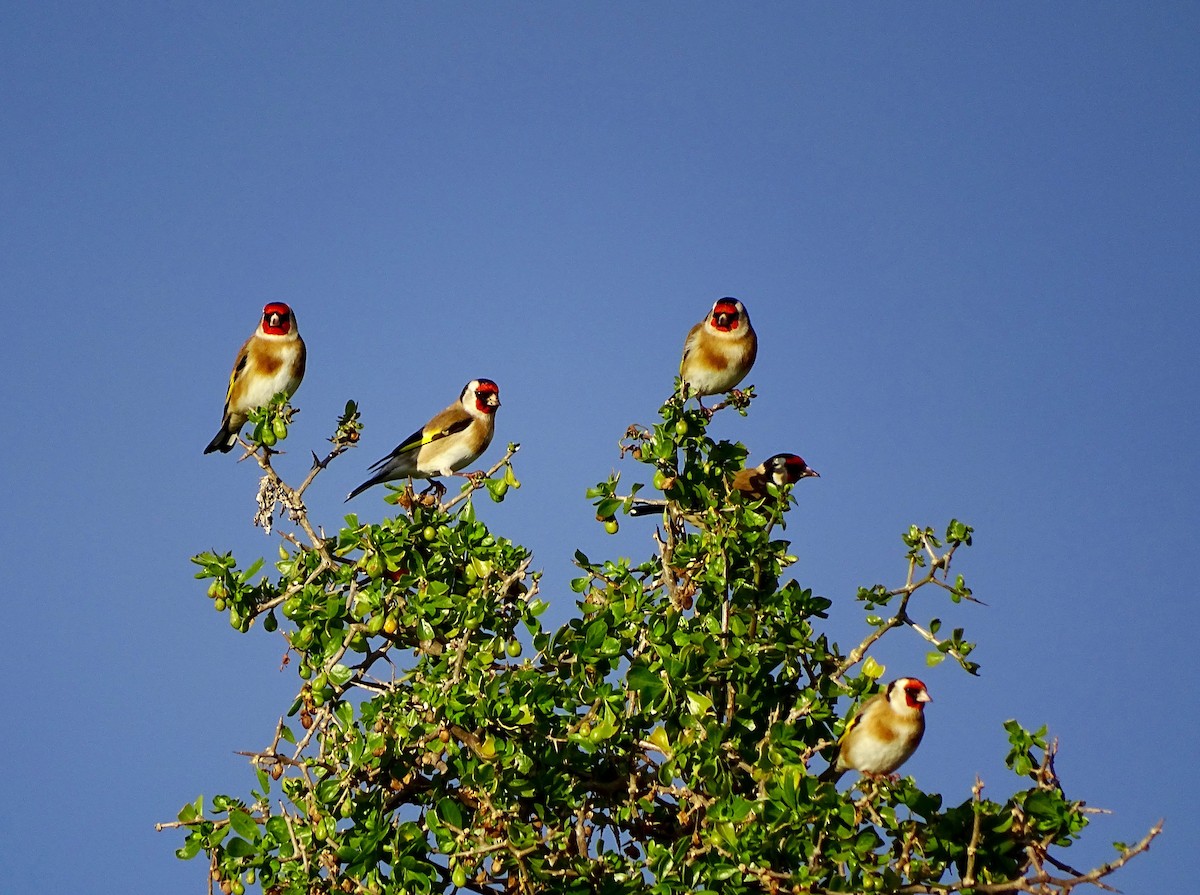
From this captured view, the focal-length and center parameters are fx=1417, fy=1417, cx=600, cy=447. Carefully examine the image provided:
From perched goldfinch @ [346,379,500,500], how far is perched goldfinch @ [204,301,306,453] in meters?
0.79

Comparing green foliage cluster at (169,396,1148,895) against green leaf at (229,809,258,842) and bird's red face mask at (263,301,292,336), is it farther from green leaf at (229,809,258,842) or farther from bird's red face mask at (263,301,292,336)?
bird's red face mask at (263,301,292,336)

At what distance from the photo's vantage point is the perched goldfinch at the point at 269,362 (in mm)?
8820

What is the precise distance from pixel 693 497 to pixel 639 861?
171 cm

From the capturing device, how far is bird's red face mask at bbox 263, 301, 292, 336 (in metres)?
8.84

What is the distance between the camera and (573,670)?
5742 millimetres

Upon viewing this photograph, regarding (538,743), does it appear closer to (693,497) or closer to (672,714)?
(672,714)

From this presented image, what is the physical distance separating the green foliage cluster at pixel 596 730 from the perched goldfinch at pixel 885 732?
0.62 ft

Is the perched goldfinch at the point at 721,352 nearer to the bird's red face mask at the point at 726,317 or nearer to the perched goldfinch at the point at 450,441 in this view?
the bird's red face mask at the point at 726,317

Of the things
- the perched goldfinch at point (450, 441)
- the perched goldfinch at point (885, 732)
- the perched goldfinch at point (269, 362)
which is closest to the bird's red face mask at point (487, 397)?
the perched goldfinch at point (450, 441)

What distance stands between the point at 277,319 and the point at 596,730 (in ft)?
14.5

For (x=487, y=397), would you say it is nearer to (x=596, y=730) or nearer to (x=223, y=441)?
(x=223, y=441)

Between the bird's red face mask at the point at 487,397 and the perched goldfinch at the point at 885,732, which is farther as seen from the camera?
the bird's red face mask at the point at 487,397

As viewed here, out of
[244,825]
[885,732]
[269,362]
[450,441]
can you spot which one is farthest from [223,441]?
[885,732]

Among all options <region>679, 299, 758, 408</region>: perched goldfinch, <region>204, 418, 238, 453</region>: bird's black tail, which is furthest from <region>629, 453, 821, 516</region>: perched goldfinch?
<region>204, 418, 238, 453</region>: bird's black tail
